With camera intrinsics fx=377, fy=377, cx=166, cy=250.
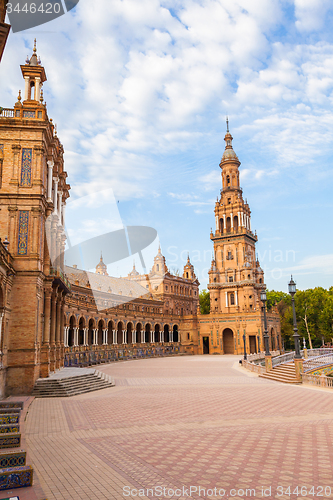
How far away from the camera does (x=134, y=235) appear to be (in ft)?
178

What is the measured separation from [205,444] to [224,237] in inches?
2455

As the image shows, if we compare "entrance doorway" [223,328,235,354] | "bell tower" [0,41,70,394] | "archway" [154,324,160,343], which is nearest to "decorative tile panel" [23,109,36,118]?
"bell tower" [0,41,70,394]

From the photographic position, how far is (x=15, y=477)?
6.43m

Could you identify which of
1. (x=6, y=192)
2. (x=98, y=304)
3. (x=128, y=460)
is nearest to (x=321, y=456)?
(x=128, y=460)

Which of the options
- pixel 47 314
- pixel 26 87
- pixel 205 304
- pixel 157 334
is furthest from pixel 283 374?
pixel 205 304

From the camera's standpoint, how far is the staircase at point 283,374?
23.9 m

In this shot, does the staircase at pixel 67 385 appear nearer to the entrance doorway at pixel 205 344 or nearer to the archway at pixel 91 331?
the archway at pixel 91 331

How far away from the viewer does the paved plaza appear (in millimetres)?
7121

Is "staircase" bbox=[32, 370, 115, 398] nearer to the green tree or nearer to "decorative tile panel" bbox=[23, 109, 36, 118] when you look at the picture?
"decorative tile panel" bbox=[23, 109, 36, 118]

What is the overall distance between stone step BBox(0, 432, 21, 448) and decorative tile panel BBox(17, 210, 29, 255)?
1376cm

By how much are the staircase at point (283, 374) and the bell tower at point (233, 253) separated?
38498mm

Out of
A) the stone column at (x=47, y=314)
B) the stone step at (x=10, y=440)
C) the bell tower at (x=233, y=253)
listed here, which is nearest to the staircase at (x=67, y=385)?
the stone column at (x=47, y=314)

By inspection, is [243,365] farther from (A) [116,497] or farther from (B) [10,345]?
(A) [116,497]

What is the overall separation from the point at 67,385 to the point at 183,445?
12.2 meters
